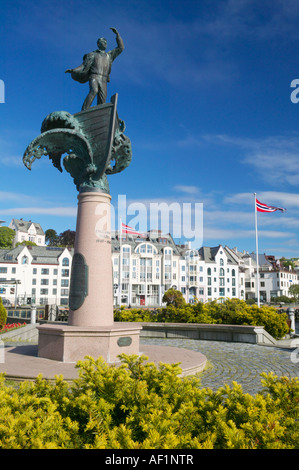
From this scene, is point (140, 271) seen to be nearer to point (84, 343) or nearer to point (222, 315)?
point (222, 315)

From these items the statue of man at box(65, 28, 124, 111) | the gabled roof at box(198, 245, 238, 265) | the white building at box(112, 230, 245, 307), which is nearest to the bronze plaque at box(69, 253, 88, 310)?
the statue of man at box(65, 28, 124, 111)

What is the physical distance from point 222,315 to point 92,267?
386 inches

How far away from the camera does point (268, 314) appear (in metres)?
17.0

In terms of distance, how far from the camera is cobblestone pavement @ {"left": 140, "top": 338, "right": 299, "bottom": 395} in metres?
8.48

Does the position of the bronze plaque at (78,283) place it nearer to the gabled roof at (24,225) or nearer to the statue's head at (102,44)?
the statue's head at (102,44)

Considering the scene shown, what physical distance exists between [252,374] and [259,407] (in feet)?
19.6

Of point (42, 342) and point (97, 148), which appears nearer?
point (42, 342)

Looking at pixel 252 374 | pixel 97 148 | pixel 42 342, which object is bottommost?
pixel 252 374

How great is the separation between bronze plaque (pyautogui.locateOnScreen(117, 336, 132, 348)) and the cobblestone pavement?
7.74 feet

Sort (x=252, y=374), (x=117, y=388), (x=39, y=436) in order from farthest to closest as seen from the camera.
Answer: (x=252, y=374) → (x=117, y=388) → (x=39, y=436)

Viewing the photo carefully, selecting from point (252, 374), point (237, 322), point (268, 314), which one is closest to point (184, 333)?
point (237, 322)

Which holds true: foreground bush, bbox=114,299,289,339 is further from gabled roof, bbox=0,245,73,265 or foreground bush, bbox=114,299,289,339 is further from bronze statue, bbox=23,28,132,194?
gabled roof, bbox=0,245,73,265

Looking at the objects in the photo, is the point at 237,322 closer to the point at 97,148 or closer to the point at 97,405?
the point at 97,148
